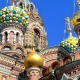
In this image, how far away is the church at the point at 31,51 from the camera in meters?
16.3

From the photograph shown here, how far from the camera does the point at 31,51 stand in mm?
20766

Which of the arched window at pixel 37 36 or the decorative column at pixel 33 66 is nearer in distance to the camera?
the decorative column at pixel 33 66

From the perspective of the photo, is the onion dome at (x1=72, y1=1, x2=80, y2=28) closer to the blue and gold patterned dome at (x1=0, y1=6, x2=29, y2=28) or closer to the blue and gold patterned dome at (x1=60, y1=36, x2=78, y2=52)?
the blue and gold patterned dome at (x1=0, y1=6, x2=29, y2=28)

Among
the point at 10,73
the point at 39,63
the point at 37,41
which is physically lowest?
the point at 39,63

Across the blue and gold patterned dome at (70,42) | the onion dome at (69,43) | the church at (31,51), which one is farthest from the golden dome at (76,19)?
the blue and gold patterned dome at (70,42)

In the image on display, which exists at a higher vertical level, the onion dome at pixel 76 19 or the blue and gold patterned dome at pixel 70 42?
the blue and gold patterned dome at pixel 70 42

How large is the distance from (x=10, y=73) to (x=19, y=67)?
870mm

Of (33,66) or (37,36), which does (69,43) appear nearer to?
(37,36)

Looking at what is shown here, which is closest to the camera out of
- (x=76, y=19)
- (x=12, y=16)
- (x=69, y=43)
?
(x=76, y=19)

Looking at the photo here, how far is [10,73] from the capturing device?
1845 centimetres

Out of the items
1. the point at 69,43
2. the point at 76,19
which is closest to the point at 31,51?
the point at 76,19

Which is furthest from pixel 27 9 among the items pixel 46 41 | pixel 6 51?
pixel 6 51

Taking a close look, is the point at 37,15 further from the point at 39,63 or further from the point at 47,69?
the point at 39,63

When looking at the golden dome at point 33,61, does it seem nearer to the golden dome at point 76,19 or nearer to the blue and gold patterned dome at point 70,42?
the golden dome at point 76,19
